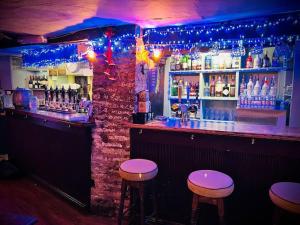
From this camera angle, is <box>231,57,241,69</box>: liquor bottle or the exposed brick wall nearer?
the exposed brick wall

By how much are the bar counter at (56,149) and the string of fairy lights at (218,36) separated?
1248 millimetres

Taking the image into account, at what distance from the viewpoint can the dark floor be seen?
10.1 ft

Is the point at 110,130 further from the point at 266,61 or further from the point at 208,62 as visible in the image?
→ the point at 266,61

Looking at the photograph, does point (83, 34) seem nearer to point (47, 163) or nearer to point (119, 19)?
point (119, 19)

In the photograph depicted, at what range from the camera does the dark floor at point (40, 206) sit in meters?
3.09

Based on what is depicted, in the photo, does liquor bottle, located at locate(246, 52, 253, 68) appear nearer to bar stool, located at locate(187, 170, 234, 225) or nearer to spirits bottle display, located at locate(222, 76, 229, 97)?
spirits bottle display, located at locate(222, 76, 229, 97)

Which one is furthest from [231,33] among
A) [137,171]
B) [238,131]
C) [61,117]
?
[61,117]

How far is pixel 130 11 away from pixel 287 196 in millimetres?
2396

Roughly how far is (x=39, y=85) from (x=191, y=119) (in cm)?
573

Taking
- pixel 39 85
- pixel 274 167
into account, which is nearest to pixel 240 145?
pixel 274 167

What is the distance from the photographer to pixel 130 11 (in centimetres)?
264

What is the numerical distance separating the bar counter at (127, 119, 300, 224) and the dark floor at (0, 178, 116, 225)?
100cm

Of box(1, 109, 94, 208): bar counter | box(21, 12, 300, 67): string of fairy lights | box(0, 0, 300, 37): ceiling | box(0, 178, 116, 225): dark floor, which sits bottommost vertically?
box(0, 178, 116, 225): dark floor

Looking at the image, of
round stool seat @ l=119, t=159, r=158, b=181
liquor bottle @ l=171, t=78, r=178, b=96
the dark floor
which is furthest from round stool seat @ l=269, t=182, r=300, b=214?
liquor bottle @ l=171, t=78, r=178, b=96
